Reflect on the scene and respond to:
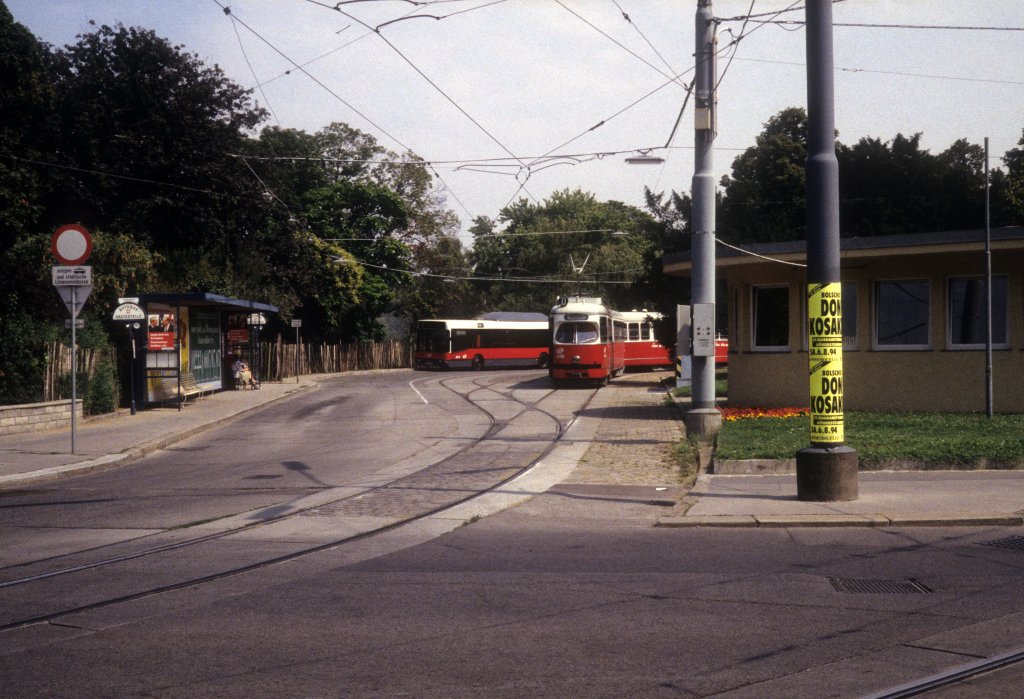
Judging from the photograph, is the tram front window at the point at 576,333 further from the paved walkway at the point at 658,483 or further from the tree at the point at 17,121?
the tree at the point at 17,121

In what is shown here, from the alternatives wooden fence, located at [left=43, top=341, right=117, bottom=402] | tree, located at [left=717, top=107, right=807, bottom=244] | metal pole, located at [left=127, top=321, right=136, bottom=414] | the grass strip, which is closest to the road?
the grass strip

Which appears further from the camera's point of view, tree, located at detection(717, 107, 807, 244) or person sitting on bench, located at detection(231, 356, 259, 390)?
tree, located at detection(717, 107, 807, 244)

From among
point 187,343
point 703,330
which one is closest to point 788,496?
point 703,330

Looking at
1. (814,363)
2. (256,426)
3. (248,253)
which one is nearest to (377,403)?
(256,426)

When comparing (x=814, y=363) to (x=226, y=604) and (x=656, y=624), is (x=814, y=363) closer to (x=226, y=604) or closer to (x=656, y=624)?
(x=656, y=624)

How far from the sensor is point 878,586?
7438 mm

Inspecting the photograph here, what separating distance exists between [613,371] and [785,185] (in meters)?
11.1

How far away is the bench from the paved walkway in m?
5.26

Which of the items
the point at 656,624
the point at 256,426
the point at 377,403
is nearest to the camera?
the point at 656,624

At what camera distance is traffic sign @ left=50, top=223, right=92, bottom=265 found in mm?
17453

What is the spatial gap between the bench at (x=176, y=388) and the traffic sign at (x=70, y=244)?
412 inches

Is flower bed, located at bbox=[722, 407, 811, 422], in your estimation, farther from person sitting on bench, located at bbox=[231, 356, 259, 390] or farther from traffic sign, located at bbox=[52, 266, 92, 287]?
person sitting on bench, located at bbox=[231, 356, 259, 390]

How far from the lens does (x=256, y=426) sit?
24219 millimetres

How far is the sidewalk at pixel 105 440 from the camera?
15727mm
